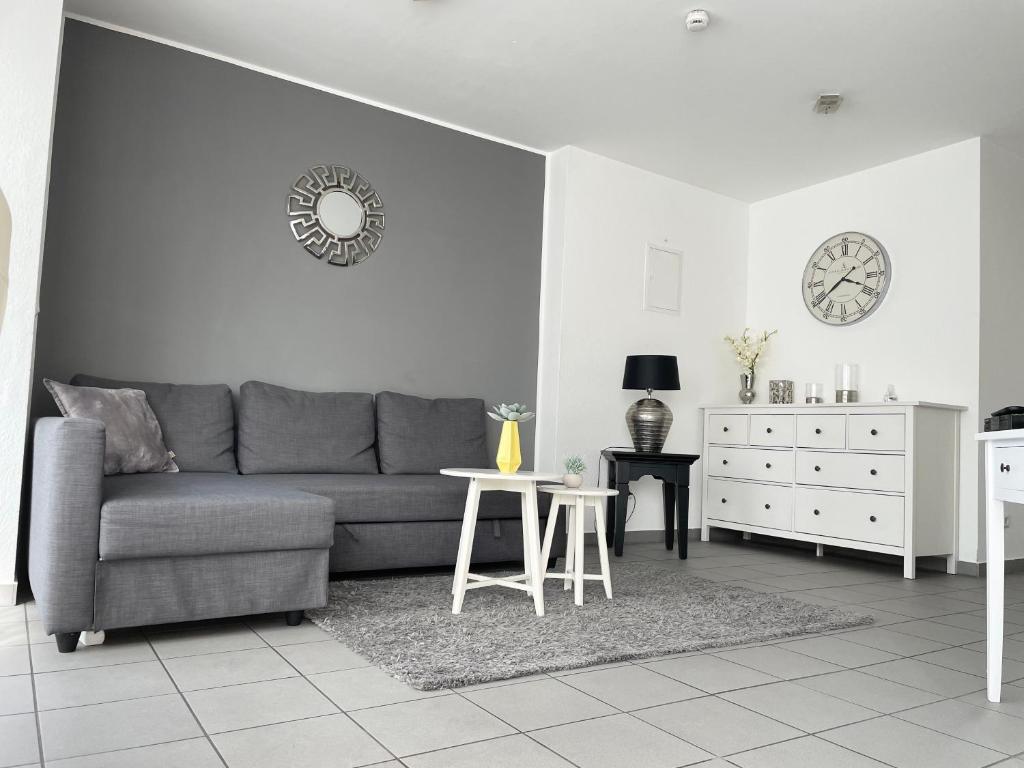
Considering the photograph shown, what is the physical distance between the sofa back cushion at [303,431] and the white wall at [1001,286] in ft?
11.5

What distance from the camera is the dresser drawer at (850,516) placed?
4.40m

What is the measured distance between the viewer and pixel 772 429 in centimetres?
509

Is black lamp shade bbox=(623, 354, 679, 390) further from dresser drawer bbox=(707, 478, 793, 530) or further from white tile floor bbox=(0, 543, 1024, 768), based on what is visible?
white tile floor bbox=(0, 543, 1024, 768)

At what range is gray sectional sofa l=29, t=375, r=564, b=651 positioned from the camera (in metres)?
2.35

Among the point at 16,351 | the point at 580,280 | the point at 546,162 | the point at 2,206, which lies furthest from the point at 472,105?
the point at 2,206

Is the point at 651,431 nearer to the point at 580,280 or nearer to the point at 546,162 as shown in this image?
the point at 580,280

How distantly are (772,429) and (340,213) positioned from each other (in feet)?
9.73

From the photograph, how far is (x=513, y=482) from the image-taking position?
3.13m

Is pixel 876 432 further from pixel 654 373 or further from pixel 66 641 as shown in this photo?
pixel 66 641

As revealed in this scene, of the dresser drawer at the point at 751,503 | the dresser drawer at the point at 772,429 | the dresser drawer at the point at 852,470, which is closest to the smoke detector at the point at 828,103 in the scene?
the dresser drawer at the point at 772,429

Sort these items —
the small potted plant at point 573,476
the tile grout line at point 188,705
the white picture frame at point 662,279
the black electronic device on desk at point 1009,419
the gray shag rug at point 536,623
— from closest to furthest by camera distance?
1. the tile grout line at point 188,705
2. the black electronic device on desk at point 1009,419
3. the gray shag rug at point 536,623
4. the small potted plant at point 573,476
5. the white picture frame at point 662,279

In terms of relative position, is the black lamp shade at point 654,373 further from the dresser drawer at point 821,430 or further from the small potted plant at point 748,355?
the small potted plant at point 748,355

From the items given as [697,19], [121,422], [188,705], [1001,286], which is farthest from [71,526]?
[1001,286]

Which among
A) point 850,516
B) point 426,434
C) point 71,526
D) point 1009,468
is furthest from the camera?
point 850,516
